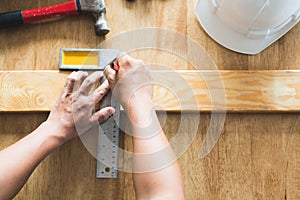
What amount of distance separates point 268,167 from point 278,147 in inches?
2.3

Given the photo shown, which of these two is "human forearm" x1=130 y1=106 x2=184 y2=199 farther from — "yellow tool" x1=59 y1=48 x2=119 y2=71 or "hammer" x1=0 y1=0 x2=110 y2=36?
"hammer" x1=0 y1=0 x2=110 y2=36

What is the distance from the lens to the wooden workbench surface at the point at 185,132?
0.94 meters

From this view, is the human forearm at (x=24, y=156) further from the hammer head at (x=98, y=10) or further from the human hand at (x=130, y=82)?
the hammer head at (x=98, y=10)

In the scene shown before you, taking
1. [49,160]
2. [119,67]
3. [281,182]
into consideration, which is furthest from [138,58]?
[281,182]

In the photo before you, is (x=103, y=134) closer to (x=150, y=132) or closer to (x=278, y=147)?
(x=150, y=132)

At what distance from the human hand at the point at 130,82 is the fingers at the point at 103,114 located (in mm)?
36

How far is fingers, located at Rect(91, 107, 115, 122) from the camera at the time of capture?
918mm

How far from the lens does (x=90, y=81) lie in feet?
3.09

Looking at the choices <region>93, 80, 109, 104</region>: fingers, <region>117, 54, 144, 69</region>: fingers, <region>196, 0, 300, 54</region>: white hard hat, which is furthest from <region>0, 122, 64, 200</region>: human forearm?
<region>196, 0, 300, 54</region>: white hard hat

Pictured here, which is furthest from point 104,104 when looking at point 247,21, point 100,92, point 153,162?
point 247,21

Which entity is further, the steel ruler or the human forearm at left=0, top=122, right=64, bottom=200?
the steel ruler

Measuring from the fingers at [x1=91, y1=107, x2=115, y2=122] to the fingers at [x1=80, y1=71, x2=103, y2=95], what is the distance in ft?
0.21

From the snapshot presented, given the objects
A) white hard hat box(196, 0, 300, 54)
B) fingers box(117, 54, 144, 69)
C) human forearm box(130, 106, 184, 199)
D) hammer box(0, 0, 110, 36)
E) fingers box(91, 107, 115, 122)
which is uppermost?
hammer box(0, 0, 110, 36)

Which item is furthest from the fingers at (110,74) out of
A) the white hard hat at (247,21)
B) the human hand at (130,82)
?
the white hard hat at (247,21)
